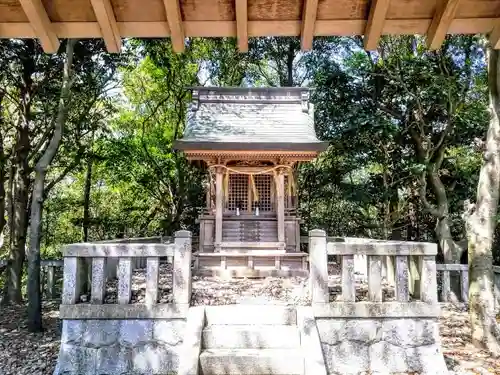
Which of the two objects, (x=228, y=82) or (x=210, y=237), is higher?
(x=228, y=82)

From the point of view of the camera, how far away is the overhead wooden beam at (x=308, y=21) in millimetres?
2186

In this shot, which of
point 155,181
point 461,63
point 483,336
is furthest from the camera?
point 155,181

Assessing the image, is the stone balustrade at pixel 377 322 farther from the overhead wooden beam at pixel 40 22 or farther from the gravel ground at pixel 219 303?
the overhead wooden beam at pixel 40 22

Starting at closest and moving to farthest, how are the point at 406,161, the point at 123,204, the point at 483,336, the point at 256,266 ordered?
the point at 483,336, the point at 256,266, the point at 406,161, the point at 123,204

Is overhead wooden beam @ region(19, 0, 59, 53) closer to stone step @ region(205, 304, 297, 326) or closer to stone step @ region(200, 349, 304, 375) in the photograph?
stone step @ region(200, 349, 304, 375)

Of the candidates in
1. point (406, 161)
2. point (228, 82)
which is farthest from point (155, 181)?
point (406, 161)

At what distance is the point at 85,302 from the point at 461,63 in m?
11.1

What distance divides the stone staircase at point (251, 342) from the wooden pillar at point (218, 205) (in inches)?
174

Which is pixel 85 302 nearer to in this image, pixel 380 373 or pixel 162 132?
pixel 380 373

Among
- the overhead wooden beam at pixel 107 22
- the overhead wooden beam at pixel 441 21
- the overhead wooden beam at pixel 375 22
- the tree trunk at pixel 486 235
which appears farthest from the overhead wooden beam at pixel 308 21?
the tree trunk at pixel 486 235

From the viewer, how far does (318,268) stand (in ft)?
15.8

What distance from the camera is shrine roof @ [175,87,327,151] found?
8.88 meters

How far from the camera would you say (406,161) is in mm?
11695

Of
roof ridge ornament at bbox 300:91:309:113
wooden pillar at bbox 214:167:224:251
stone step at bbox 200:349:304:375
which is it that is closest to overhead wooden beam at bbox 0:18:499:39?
stone step at bbox 200:349:304:375
